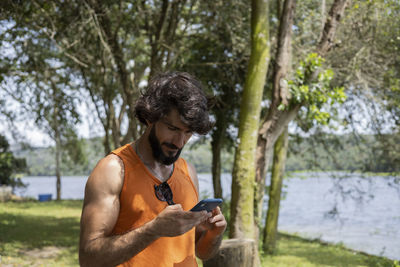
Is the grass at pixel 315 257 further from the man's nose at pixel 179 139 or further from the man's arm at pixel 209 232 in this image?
the man's nose at pixel 179 139

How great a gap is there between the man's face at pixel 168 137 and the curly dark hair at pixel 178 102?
0.03 m

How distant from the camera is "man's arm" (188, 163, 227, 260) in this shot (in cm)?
238

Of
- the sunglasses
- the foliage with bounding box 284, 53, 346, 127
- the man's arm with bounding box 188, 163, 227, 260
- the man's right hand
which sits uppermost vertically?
the foliage with bounding box 284, 53, 346, 127

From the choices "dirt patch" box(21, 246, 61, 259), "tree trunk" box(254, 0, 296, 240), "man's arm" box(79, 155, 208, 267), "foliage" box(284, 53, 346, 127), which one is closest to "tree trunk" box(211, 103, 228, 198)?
"dirt patch" box(21, 246, 61, 259)

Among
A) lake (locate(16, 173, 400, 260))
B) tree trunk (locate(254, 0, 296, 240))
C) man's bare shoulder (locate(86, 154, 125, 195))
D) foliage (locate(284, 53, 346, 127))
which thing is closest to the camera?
man's bare shoulder (locate(86, 154, 125, 195))

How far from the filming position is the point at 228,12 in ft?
34.2

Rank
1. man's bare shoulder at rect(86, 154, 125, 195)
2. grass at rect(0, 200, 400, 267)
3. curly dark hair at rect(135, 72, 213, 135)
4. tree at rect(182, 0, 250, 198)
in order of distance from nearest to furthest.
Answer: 1. man's bare shoulder at rect(86, 154, 125, 195)
2. curly dark hair at rect(135, 72, 213, 135)
3. grass at rect(0, 200, 400, 267)
4. tree at rect(182, 0, 250, 198)

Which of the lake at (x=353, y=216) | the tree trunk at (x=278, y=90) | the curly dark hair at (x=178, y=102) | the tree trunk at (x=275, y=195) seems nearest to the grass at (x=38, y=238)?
the lake at (x=353, y=216)

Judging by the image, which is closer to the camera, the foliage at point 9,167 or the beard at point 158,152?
the beard at point 158,152

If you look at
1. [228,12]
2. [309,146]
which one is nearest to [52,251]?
[228,12]

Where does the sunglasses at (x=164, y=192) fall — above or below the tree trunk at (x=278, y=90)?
below

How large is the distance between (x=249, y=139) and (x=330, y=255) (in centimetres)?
675

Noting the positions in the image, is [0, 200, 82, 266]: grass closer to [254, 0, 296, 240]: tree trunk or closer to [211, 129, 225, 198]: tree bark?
[254, 0, 296, 240]: tree trunk

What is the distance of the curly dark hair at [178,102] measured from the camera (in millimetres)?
2084
